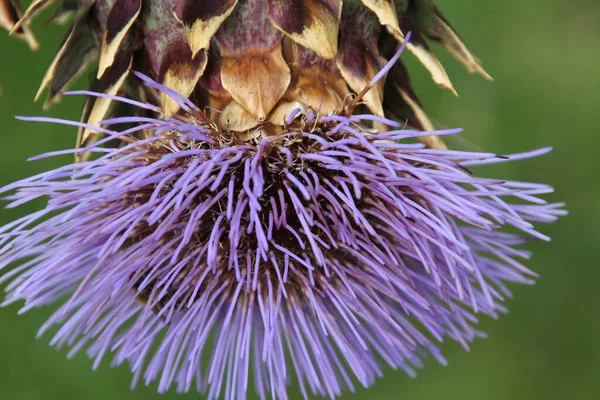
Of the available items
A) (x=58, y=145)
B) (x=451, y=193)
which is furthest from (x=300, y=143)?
(x=58, y=145)

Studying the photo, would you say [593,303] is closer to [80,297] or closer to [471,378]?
[471,378]

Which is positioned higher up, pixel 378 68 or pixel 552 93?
pixel 552 93

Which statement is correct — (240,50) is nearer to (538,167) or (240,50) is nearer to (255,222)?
(255,222)

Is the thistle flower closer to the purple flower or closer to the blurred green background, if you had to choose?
the purple flower

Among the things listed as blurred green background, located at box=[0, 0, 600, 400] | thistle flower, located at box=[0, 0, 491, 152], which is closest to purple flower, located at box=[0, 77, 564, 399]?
thistle flower, located at box=[0, 0, 491, 152]

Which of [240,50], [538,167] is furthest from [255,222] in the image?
[538,167]
